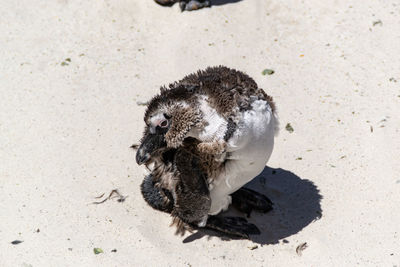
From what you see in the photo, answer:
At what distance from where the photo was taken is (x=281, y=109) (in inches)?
229

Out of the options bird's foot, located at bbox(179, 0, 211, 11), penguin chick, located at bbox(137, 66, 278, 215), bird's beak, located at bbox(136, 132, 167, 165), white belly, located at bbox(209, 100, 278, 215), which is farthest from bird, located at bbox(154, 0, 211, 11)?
bird's beak, located at bbox(136, 132, 167, 165)

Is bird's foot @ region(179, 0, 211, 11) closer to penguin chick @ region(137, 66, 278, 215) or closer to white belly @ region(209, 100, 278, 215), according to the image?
penguin chick @ region(137, 66, 278, 215)

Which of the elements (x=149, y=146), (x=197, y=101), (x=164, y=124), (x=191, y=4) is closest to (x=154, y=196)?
(x=149, y=146)

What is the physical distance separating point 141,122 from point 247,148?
1.82m

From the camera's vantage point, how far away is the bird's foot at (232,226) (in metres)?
4.58

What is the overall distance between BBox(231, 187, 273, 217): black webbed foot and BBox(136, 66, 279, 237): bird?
0.57 ft

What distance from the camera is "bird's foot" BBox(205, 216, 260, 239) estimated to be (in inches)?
180

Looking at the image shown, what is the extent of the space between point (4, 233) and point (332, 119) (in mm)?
3058

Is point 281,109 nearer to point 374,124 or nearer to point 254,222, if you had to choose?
point 374,124

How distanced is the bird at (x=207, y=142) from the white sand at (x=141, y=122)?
0.36 metres

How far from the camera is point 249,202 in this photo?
482cm

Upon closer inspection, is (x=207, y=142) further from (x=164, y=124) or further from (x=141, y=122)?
(x=141, y=122)

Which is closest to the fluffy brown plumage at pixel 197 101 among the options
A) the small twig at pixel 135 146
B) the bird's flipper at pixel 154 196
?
the bird's flipper at pixel 154 196

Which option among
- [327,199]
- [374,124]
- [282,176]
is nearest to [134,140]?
[282,176]
